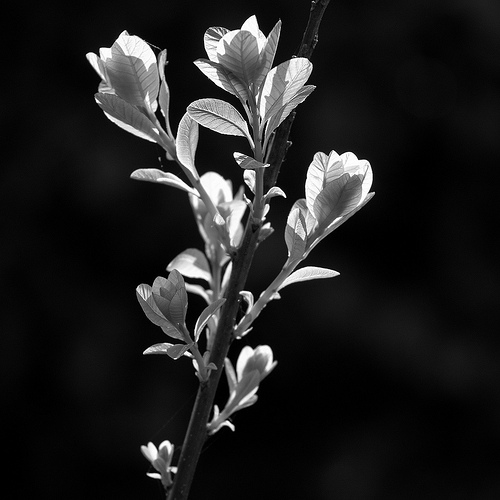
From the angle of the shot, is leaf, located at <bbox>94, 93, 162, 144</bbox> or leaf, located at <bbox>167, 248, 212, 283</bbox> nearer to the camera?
leaf, located at <bbox>94, 93, 162, 144</bbox>

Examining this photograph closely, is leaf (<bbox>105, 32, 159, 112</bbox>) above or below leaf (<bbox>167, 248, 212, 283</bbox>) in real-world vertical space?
above

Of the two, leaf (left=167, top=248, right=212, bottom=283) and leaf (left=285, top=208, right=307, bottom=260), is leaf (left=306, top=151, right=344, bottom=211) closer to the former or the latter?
leaf (left=285, top=208, right=307, bottom=260)

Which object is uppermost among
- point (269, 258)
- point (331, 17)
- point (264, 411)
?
point (331, 17)

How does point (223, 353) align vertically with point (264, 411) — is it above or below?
above

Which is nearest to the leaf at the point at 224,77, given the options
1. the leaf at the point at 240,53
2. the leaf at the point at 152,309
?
the leaf at the point at 240,53

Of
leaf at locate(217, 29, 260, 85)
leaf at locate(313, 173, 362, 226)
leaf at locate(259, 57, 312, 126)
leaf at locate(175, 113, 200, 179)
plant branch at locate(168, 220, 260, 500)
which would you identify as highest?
leaf at locate(217, 29, 260, 85)

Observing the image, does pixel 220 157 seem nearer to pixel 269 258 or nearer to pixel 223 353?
pixel 269 258

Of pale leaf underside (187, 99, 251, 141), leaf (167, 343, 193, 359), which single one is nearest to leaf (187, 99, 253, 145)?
pale leaf underside (187, 99, 251, 141)

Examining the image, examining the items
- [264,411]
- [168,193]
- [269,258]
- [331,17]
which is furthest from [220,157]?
[264,411]

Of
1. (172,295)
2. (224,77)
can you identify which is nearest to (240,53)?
(224,77)
